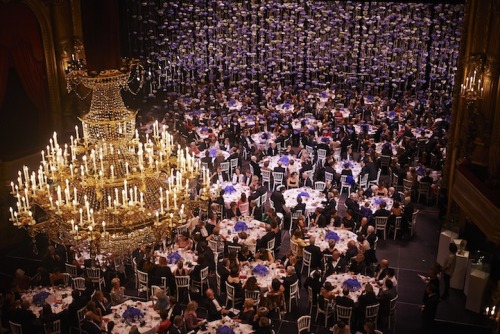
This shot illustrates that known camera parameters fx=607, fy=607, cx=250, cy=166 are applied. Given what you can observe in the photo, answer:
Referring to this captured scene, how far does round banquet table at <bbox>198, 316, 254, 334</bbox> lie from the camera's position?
11.8m

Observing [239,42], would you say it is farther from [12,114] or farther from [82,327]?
[82,327]

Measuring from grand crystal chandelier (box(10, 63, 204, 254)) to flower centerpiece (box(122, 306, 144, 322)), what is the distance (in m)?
3.44

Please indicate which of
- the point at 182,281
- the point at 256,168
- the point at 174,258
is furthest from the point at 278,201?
the point at 182,281

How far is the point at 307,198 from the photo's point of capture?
17.3m

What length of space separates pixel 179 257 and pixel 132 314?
2.53m

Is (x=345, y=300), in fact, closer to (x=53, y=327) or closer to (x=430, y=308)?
(x=430, y=308)

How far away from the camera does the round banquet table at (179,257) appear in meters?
14.2

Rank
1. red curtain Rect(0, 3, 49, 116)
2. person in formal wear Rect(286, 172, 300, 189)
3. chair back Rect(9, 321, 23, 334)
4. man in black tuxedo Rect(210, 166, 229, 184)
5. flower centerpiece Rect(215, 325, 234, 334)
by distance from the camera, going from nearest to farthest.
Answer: flower centerpiece Rect(215, 325, 234, 334) < chair back Rect(9, 321, 23, 334) < person in formal wear Rect(286, 172, 300, 189) < red curtain Rect(0, 3, 49, 116) < man in black tuxedo Rect(210, 166, 229, 184)

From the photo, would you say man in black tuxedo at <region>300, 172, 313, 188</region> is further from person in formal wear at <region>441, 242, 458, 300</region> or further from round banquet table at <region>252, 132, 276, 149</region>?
person in formal wear at <region>441, 242, 458, 300</region>

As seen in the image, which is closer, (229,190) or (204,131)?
(229,190)

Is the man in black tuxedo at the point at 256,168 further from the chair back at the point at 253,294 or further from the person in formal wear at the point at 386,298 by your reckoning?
the person in formal wear at the point at 386,298

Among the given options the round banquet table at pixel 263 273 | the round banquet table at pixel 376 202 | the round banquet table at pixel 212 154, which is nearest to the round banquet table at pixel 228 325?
the round banquet table at pixel 263 273

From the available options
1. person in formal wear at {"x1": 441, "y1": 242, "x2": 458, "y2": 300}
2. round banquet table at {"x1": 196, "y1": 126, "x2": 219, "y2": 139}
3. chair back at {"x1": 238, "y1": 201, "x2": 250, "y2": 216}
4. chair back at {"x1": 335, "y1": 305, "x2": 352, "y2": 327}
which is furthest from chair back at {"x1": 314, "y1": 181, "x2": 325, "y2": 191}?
chair back at {"x1": 335, "y1": 305, "x2": 352, "y2": 327}

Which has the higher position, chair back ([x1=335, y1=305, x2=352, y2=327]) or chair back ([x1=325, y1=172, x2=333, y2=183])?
chair back ([x1=325, y1=172, x2=333, y2=183])
